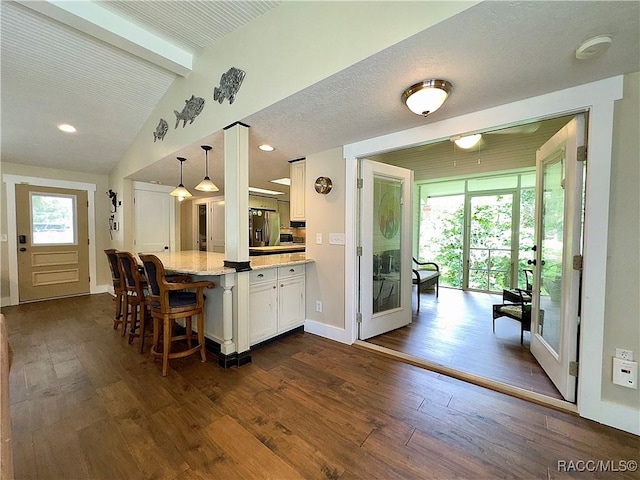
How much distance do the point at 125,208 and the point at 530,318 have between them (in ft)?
20.5

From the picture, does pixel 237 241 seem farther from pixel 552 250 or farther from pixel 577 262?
pixel 552 250

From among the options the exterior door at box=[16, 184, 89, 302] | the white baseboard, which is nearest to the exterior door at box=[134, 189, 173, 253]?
the exterior door at box=[16, 184, 89, 302]

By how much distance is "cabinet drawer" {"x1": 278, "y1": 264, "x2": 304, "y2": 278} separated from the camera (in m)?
2.90

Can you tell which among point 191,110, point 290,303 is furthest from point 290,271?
point 191,110

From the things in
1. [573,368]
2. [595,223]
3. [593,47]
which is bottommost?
[573,368]

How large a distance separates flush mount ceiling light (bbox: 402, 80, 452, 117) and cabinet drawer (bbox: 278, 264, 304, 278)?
202cm

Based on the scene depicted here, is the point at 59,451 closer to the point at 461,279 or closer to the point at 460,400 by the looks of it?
the point at 460,400

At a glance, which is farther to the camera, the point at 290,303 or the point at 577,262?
the point at 290,303

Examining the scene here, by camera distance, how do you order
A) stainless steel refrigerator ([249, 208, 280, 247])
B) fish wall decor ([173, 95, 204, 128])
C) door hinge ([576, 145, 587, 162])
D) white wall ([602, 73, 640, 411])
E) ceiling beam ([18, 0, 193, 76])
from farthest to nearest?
stainless steel refrigerator ([249, 208, 280, 247]) < fish wall decor ([173, 95, 204, 128]) < ceiling beam ([18, 0, 193, 76]) < door hinge ([576, 145, 587, 162]) < white wall ([602, 73, 640, 411])

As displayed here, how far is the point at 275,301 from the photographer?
2.84 m

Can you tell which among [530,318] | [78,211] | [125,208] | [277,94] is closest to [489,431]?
[530,318]

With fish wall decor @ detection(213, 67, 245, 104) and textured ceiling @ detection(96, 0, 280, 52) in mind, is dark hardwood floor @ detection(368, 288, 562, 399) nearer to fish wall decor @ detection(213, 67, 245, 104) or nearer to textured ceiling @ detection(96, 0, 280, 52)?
fish wall decor @ detection(213, 67, 245, 104)

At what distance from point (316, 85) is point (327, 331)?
8.11ft

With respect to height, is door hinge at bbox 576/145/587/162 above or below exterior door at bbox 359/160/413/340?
above
